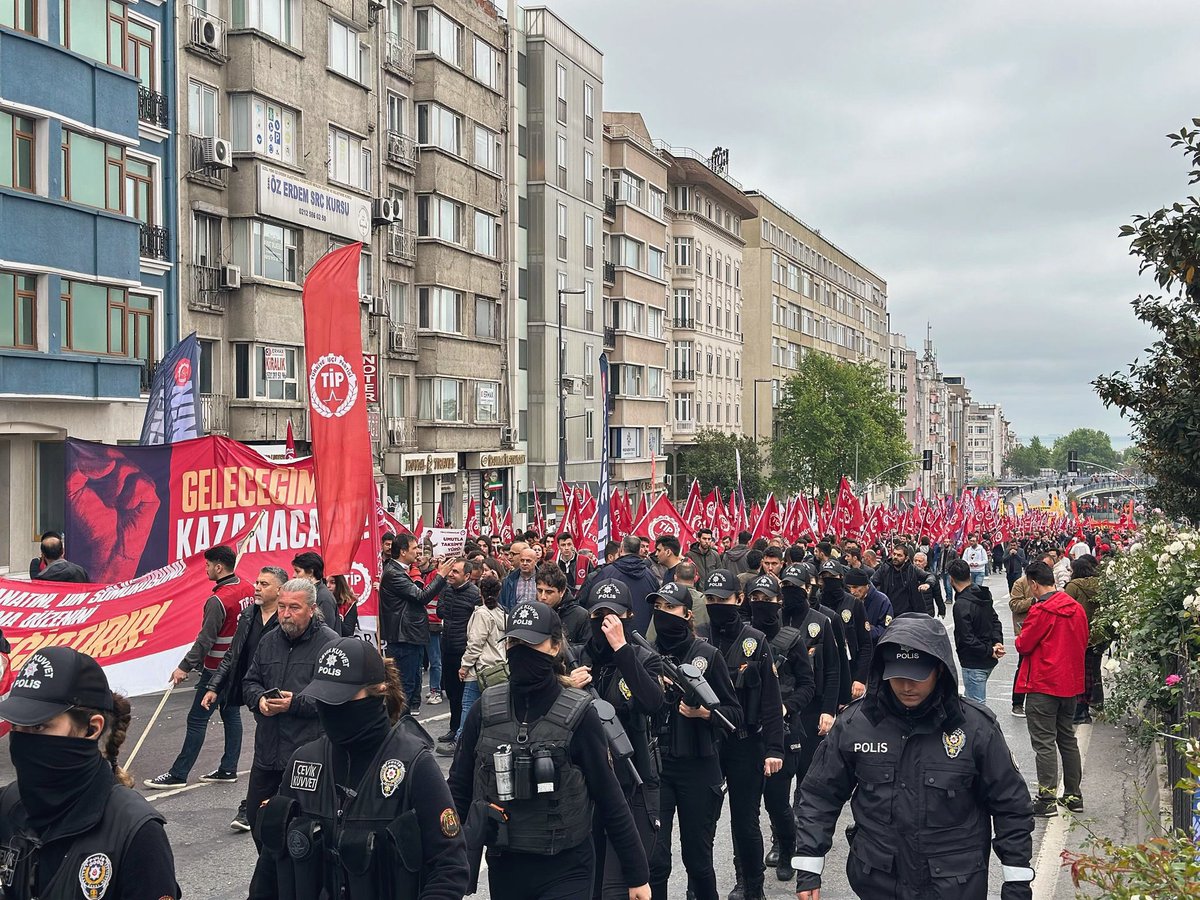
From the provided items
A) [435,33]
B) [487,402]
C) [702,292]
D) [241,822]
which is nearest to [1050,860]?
[241,822]

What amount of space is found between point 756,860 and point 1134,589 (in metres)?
5.95

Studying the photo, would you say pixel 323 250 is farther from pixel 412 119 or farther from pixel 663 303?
pixel 663 303

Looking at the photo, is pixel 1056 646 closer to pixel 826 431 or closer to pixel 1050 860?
pixel 1050 860

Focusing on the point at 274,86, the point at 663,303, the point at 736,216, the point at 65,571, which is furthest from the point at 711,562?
the point at 736,216

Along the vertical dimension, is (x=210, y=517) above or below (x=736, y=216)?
below

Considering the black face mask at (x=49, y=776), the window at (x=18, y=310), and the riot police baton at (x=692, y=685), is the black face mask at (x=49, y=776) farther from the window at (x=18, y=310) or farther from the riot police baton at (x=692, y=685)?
the window at (x=18, y=310)

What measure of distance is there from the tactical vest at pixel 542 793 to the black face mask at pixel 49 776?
1925mm

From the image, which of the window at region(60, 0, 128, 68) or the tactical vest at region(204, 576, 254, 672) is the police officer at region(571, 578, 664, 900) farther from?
the window at region(60, 0, 128, 68)

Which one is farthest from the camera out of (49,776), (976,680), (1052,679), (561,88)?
(561,88)

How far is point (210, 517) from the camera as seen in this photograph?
12180 mm

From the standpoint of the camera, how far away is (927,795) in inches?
193

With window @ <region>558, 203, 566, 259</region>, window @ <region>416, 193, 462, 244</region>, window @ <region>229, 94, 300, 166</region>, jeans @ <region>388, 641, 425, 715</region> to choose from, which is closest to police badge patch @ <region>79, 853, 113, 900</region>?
jeans @ <region>388, 641, 425, 715</region>

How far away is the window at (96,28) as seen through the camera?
81.7ft

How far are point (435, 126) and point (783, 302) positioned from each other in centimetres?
5329
